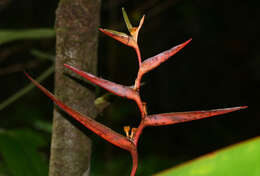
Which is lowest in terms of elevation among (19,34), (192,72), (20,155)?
(192,72)

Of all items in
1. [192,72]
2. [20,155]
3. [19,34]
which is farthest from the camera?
[192,72]

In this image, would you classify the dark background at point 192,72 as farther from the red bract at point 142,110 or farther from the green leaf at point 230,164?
the green leaf at point 230,164

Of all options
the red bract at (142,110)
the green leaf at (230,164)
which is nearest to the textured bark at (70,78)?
the red bract at (142,110)

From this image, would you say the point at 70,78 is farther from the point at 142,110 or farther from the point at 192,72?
the point at 192,72

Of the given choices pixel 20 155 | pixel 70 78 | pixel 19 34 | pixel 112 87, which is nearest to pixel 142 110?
pixel 112 87

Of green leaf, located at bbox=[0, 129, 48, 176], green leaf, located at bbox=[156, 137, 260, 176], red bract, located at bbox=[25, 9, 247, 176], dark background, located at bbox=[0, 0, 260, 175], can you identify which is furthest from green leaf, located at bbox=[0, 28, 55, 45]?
dark background, located at bbox=[0, 0, 260, 175]

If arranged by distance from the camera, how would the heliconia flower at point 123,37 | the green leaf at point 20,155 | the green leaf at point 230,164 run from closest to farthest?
the green leaf at point 230,164 → the heliconia flower at point 123,37 → the green leaf at point 20,155

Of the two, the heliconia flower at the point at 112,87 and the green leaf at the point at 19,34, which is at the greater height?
the heliconia flower at the point at 112,87
